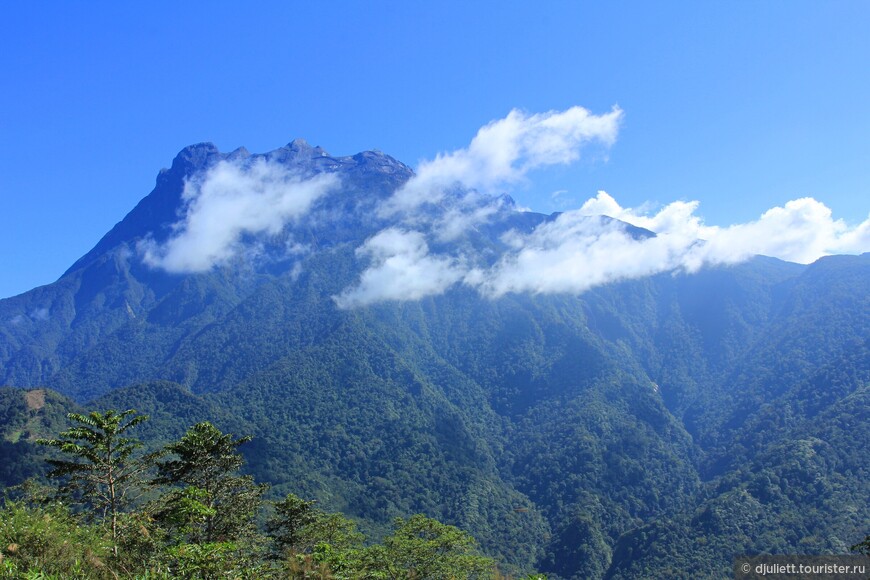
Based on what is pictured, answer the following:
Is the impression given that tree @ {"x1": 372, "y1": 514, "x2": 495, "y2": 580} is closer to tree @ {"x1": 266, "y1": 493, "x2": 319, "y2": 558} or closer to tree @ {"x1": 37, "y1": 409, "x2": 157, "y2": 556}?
tree @ {"x1": 266, "y1": 493, "x2": 319, "y2": 558}

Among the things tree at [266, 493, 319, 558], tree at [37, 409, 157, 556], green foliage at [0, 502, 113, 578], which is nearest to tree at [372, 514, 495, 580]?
tree at [266, 493, 319, 558]

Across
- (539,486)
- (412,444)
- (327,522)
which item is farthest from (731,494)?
(327,522)

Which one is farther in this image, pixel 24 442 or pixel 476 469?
pixel 476 469

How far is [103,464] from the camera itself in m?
20.3

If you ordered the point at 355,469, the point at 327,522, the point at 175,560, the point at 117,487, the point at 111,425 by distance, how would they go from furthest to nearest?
the point at 355,469 → the point at 327,522 → the point at 117,487 → the point at 111,425 → the point at 175,560

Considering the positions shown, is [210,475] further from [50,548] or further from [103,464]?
[50,548]

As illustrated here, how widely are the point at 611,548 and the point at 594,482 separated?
3457 centimetres

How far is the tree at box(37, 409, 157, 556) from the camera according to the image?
1970 cm

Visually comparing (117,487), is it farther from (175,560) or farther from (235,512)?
(235,512)

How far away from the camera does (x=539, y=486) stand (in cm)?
18650

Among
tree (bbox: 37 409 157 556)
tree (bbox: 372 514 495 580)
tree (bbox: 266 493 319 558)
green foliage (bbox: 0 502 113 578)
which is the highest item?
tree (bbox: 37 409 157 556)

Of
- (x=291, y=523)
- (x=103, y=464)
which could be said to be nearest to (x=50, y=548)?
(x=103, y=464)

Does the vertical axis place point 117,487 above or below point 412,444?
above

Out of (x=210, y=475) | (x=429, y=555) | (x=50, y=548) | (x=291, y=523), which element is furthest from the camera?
(x=429, y=555)
